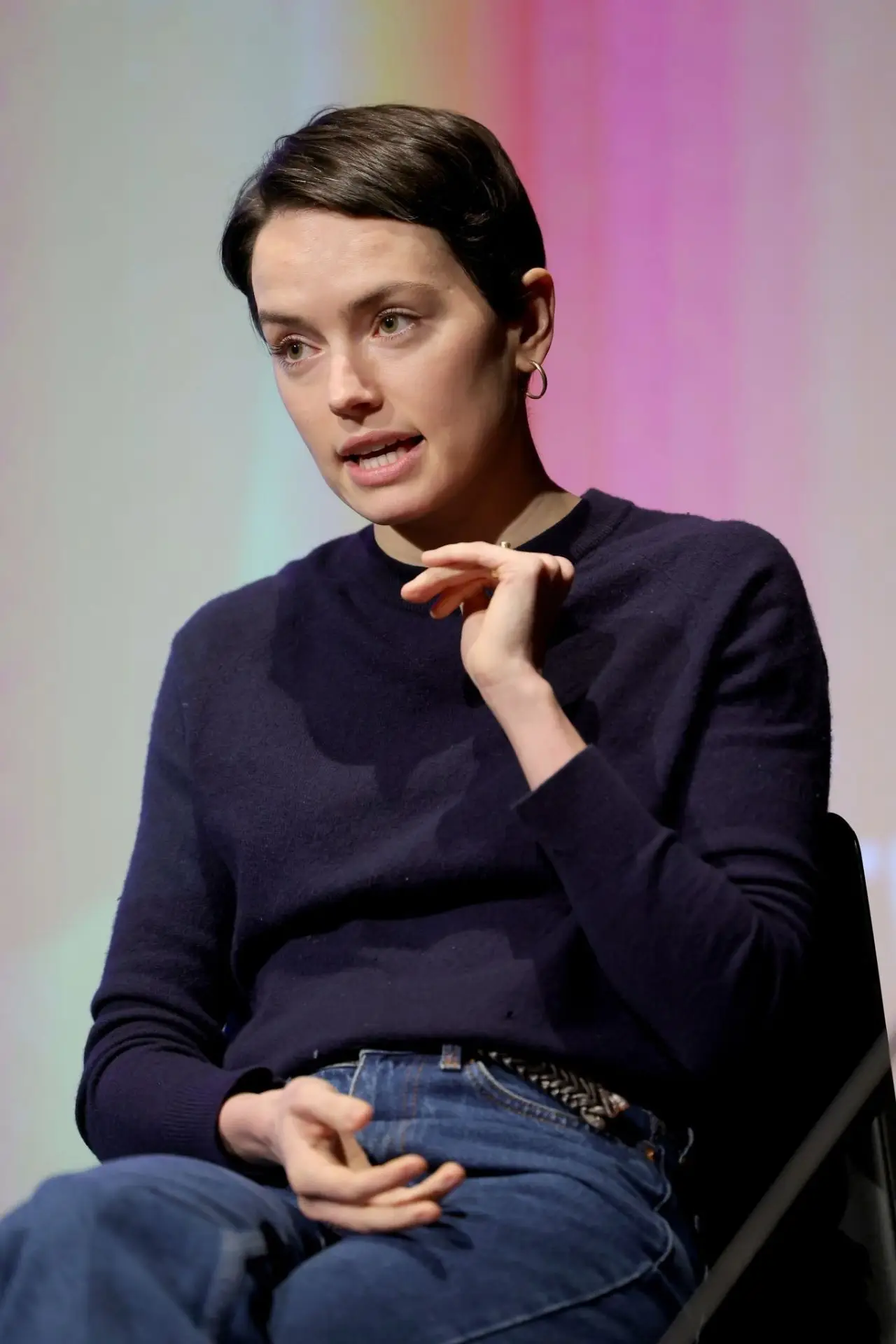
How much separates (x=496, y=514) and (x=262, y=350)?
1.87 ft

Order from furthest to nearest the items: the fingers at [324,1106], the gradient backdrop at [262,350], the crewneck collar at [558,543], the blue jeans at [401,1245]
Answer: the gradient backdrop at [262,350] → the crewneck collar at [558,543] → the fingers at [324,1106] → the blue jeans at [401,1245]

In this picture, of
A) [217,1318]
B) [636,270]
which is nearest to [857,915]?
[217,1318]

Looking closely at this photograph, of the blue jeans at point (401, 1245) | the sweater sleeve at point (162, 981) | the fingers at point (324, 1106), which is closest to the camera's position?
the blue jeans at point (401, 1245)

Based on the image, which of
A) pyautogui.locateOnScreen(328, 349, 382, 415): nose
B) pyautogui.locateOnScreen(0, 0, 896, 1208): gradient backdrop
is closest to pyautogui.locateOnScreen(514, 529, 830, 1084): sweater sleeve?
pyautogui.locateOnScreen(328, 349, 382, 415): nose

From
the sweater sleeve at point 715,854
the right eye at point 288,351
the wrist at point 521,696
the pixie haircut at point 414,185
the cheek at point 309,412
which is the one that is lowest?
the sweater sleeve at point 715,854

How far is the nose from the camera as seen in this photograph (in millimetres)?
1290

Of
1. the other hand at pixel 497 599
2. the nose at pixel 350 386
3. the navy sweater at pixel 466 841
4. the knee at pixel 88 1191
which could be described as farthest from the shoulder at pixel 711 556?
the knee at pixel 88 1191

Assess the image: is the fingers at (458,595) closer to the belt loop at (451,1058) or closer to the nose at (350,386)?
the nose at (350,386)

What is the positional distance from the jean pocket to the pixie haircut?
594 mm

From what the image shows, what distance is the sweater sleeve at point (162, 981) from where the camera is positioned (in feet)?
4.11

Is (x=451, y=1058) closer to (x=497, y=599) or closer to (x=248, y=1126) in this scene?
(x=248, y=1126)

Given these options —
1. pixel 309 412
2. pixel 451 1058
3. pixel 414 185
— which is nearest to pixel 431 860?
pixel 451 1058

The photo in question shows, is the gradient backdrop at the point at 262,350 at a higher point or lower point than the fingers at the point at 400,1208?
higher

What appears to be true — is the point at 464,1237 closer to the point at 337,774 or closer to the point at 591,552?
the point at 337,774
